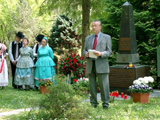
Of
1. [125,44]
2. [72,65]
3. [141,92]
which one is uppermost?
[125,44]

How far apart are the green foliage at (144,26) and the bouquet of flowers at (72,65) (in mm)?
1945

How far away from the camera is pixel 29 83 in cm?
1107

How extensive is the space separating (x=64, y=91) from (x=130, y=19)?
5762 millimetres

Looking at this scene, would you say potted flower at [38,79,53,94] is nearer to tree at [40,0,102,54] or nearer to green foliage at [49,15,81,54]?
tree at [40,0,102,54]

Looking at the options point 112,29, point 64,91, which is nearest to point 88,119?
point 64,91

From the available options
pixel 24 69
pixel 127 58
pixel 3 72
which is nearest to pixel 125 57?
pixel 127 58

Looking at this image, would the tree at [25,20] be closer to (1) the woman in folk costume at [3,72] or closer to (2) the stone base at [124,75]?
(1) the woman in folk costume at [3,72]

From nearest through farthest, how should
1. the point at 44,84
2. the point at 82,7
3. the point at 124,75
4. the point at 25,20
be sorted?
the point at 124,75 → the point at 44,84 → the point at 82,7 → the point at 25,20

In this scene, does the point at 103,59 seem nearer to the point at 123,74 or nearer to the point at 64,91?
the point at 64,91

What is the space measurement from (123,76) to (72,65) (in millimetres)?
2268

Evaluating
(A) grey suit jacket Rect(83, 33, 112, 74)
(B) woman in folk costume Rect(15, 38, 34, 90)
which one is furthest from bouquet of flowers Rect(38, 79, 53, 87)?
(A) grey suit jacket Rect(83, 33, 112, 74)

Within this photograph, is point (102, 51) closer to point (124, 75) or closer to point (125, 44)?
point (124, 75)

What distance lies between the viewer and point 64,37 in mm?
25391

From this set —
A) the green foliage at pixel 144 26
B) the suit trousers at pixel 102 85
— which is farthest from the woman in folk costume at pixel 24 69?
the suit trousers at pixel 102 85
